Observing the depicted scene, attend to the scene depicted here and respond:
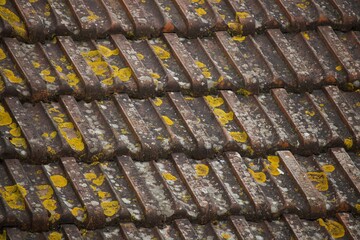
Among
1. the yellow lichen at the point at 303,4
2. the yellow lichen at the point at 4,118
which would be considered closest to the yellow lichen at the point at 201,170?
the yellow lichen at the point at 4,118

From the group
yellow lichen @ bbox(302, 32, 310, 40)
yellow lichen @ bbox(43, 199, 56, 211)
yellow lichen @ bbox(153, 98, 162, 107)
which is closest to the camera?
yellow lichen @ bbox(43, 199, 56, 211)

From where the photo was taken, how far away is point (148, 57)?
3.05 meters

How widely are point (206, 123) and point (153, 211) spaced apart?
1.67 ft

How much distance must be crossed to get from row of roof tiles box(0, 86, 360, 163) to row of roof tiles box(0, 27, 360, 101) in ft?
0.16

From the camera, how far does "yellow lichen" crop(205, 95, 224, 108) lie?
3002 millimetres

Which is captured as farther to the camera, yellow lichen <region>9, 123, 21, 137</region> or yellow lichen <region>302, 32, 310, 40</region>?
yellow lichen <region>302, 32, 310, 40</region>

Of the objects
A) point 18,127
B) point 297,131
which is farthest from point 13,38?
point 297,131

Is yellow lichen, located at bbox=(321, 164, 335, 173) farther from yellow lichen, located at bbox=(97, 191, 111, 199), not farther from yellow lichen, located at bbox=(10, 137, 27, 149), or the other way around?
yellow lichen, located at bbox=(10, 137, 27, 149)

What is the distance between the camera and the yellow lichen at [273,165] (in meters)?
2.88

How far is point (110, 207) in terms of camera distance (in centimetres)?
257

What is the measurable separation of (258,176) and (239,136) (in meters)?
0.19

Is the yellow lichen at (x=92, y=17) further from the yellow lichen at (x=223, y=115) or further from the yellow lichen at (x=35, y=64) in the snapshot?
the yellow lichen at (x=223, y=115)

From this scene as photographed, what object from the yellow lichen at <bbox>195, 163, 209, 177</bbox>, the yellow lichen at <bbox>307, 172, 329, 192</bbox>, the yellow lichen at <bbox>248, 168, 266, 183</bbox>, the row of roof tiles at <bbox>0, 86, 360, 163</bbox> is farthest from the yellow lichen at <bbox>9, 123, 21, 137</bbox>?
the yellow lichen at <bbox>307, 172, 329, 192</bbox>

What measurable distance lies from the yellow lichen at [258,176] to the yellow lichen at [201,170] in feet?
0.60
